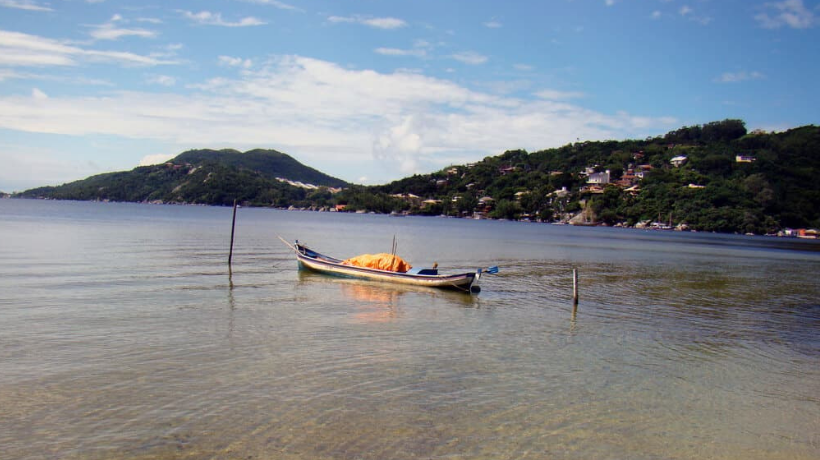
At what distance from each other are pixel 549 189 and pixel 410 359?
172265 millimetres

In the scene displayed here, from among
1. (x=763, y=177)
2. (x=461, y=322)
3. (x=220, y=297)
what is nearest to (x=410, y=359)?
(x=461, y=322)

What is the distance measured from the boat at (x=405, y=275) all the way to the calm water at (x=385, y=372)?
84 centimetres

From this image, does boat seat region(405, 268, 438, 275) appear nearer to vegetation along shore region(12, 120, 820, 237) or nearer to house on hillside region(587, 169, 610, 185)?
vegetation along shore region(12, 120, 820, 237)

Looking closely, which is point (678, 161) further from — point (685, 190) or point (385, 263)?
point (385, 263)

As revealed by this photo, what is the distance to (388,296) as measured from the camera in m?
22.0

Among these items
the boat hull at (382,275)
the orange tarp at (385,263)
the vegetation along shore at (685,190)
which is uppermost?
the vegetation along shore at (685,190)

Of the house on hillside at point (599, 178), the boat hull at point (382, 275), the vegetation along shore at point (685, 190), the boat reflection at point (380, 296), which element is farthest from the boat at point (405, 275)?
the house on hillside at point (599, 178)

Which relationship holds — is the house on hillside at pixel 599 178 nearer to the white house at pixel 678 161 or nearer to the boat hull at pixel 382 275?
the white house at pixel 678 161

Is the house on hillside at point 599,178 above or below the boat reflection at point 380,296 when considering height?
above

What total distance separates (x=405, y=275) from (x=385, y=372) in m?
13.2

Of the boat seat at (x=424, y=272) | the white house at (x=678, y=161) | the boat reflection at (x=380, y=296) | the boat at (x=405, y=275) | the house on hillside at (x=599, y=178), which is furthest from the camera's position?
the house on hillside at (x=599, y=178)

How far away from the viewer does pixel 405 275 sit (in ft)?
80.5

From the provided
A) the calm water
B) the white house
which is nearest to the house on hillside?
the white house

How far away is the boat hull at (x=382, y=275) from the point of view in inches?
922
